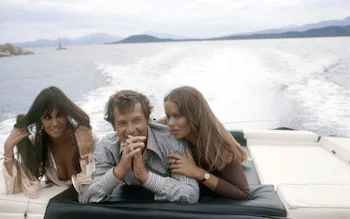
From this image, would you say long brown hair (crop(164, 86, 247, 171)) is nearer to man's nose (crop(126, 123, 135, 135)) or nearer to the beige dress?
man's nose (crop(126, 123, 135, 135))

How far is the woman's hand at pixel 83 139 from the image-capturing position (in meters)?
1.37

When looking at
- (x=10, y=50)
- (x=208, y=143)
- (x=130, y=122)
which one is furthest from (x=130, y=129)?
Result: (x=10, y=50)

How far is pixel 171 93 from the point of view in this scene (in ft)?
4.18

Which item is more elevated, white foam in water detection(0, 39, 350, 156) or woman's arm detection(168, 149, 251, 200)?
woman's arm detection(168, 149, 251, 200)

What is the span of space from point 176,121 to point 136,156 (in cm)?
21

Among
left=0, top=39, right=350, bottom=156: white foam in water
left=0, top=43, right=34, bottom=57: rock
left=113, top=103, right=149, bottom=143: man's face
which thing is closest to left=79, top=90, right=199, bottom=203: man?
left=113, top=103, right=149, bottom=143: man's face

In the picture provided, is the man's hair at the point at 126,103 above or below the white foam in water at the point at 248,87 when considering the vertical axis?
above

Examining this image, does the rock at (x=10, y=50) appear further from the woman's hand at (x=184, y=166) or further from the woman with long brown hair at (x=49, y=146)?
the woman's hand at (x=184, y=166)

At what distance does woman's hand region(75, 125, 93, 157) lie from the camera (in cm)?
137

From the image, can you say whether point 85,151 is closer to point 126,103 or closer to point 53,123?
point 53,123

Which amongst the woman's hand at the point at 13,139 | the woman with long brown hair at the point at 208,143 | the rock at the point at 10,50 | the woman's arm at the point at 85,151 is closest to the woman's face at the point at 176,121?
the woman with long brown hair at the point at 208,143

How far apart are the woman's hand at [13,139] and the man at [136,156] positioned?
30cm

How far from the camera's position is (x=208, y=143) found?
1230 mm

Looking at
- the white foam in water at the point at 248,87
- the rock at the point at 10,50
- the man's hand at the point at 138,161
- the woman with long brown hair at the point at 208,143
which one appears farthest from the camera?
the rock at the point at 10,50
